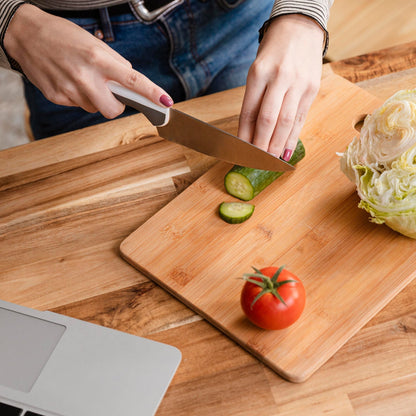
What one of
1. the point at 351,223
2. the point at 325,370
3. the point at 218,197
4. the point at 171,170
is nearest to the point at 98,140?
the point at 171,170

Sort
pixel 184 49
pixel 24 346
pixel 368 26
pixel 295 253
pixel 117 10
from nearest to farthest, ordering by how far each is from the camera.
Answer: pixel 24 346 → pixel 295 253 → pixel 117 10 → pixel 184 49 → pixel 368 26

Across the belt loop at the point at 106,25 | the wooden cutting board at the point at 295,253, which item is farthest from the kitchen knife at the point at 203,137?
the belt loop at the point at 106,25

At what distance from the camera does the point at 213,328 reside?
1548 millimetres

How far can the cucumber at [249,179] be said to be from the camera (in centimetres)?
174

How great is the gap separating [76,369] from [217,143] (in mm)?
854

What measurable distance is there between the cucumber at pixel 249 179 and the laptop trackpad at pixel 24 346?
0.74 m

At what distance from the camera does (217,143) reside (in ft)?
5.68

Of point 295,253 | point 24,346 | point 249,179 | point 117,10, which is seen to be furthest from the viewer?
point 117,10

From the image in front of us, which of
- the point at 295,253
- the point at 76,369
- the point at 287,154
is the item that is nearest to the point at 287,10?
the point at 287,154

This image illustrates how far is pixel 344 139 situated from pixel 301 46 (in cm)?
A: 40

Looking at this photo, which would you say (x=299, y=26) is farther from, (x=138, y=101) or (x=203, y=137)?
(x=138, y=101)

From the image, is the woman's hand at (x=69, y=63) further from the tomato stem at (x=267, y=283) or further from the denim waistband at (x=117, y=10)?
the tomato stem at (x=267, y=283)

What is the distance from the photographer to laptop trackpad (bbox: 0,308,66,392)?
145 cm

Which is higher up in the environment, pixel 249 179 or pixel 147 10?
pixel 147 10
